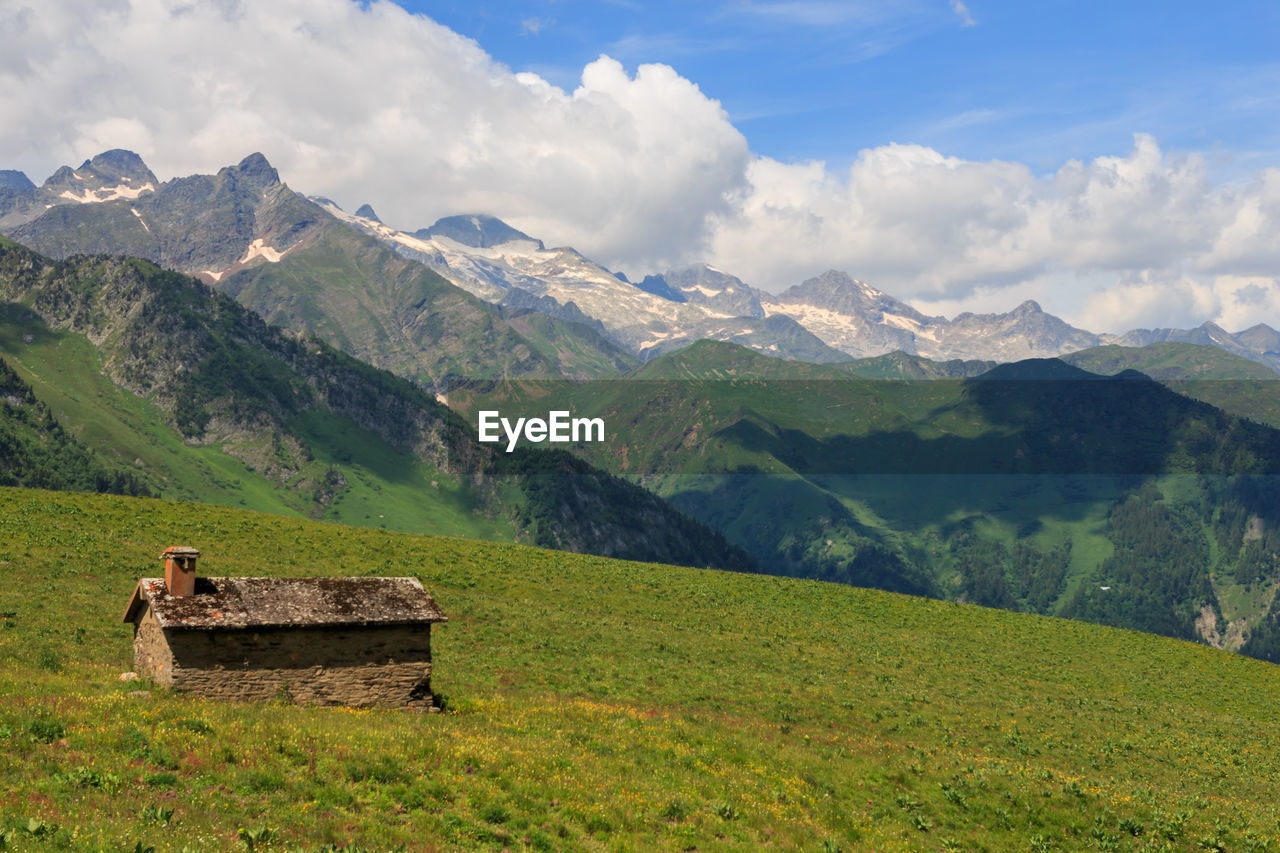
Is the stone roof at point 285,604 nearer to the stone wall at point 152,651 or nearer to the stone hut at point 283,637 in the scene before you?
the stone hut at point 283,637

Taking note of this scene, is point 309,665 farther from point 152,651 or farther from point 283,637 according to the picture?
point 152,651

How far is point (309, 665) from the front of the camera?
27.3 meters

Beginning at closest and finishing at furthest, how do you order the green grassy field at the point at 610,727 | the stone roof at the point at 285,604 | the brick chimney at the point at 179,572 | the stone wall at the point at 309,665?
1. the green grassy field at the point at 610,727
2. the stone wall at the point at 309,665
3. the stone roof at the point at 285,604
4. the brick chimney at the point at 179,572

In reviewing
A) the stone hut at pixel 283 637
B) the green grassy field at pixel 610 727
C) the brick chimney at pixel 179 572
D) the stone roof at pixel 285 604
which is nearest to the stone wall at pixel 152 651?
the stone hut at pixel 283 637

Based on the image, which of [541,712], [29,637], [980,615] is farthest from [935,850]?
[980,615]

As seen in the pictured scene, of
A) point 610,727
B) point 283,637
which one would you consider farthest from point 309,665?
point 610,727

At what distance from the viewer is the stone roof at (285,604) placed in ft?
85.3

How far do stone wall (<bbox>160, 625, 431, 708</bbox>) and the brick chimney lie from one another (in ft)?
5.33

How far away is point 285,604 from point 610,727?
38.8 ft

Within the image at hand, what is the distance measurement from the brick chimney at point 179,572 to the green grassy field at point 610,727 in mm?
3092

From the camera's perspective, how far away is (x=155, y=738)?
19.4 metres

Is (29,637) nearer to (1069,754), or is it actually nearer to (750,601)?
(1069,754)

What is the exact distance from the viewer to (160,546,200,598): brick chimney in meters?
26.3

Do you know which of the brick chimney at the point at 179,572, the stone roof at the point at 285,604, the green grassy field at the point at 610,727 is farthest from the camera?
the brick chimney at the point at 179,572
